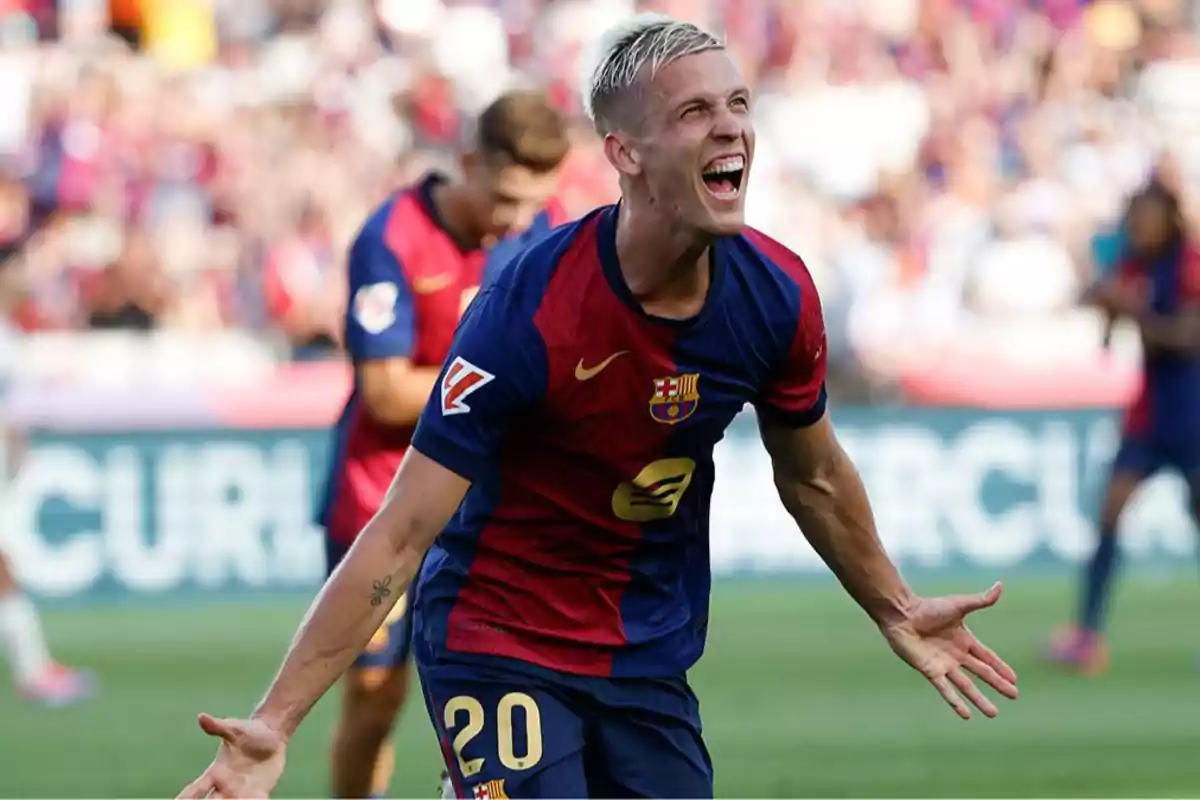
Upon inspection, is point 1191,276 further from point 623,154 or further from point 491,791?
point 491,791

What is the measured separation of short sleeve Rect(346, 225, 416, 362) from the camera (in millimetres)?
7367

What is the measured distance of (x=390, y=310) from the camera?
291 inches

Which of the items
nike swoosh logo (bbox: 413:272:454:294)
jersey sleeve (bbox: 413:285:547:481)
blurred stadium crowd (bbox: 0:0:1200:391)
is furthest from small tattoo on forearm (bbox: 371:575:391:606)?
blurred stadium crowd (bbox: 0:0:1200:391)

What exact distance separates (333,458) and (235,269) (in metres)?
10.7

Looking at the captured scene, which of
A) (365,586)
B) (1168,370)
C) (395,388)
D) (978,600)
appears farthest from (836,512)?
(1168,370)

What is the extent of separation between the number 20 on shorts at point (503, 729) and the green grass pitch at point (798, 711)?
4.19 meters

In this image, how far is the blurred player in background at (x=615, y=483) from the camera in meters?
4.69

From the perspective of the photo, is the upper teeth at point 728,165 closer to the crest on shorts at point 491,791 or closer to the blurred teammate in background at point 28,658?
the crest on shorts at point 491,791

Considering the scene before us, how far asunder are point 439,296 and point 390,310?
21 cm

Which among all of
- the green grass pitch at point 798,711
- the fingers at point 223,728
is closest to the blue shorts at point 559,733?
the fingers at point 223,728

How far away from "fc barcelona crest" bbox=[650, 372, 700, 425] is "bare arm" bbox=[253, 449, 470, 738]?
48 cm

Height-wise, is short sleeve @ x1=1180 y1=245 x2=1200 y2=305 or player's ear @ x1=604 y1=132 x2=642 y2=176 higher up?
player's ear @ x1=604 y1=132 x2=642 y2=176

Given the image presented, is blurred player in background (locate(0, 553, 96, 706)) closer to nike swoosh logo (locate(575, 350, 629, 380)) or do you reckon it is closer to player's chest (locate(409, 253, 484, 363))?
player's chest (locate(409, 253, 484, 363))

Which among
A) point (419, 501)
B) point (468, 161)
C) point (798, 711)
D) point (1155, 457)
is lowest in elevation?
point (798, 711)
